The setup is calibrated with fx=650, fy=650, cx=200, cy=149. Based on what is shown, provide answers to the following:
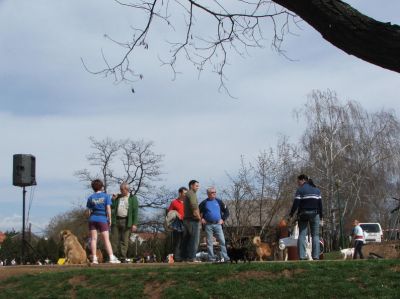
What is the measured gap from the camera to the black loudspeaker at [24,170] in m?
16.8

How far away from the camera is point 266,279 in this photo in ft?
32.1

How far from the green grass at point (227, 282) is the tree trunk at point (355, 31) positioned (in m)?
5.46

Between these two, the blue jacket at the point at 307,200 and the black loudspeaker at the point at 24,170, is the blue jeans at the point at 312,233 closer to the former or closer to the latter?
the blue jacket at the point at 307,200

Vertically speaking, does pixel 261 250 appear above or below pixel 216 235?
below

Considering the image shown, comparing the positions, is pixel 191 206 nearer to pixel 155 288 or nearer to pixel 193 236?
Answer: pixel 193 236

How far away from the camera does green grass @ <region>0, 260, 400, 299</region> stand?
916 centimetres

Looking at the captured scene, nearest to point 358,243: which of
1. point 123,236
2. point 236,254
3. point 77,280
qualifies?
point 123,236

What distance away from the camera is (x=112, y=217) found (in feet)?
48.6

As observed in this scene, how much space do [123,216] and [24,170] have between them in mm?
3936

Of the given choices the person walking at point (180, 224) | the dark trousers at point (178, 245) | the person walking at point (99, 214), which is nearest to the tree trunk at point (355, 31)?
the person walking at point (99, 214)

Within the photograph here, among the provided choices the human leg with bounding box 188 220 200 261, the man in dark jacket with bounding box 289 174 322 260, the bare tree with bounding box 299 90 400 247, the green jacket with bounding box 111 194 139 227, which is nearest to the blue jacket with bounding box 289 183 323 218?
the man in dark jacket with bounding box 289 174 322 260

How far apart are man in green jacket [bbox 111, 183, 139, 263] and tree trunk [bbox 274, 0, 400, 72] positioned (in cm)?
1068

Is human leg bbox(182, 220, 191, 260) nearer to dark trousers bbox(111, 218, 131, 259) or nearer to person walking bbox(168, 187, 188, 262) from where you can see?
person walking bbox(168, 187, 188, 262)

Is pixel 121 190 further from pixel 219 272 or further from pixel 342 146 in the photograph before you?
pixel 342 146
